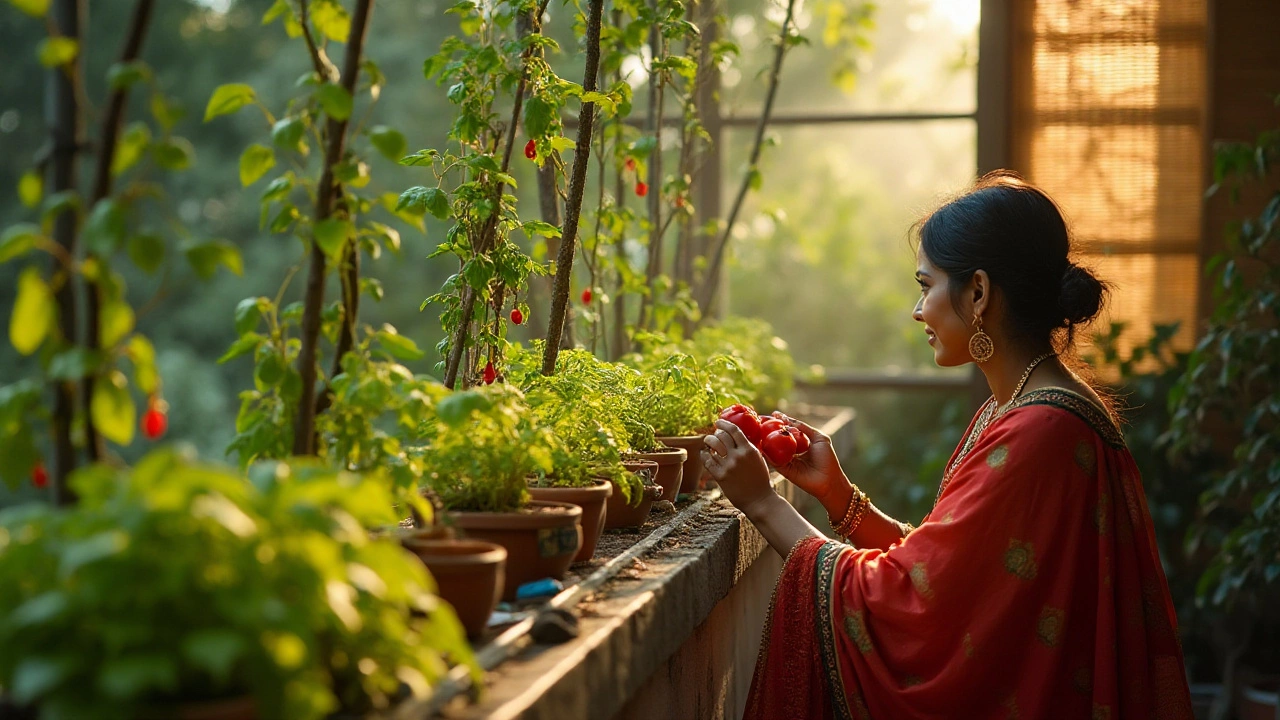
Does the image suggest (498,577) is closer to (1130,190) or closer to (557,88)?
(557,88)

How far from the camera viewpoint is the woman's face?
219 centimetres

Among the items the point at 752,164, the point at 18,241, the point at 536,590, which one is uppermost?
the point at 752,164

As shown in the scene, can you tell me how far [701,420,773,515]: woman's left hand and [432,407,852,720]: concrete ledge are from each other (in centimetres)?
8

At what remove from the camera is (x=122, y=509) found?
88cm

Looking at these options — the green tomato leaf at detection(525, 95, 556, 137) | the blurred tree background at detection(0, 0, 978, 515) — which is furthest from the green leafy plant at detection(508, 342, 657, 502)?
the blurred tree background at detection(0, 0, 978, 515)

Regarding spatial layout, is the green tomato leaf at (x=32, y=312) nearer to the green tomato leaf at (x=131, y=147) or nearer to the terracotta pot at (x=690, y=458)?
the green tomato leaf at (x=131, y=147)

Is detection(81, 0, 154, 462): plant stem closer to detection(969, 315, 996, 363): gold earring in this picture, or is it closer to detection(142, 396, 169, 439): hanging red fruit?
detection(142, 396, 169, 439): hanging red fruit

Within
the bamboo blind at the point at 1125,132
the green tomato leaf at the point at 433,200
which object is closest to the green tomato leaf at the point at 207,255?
the green tomato leaf at the point at 433,200

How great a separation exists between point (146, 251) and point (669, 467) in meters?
1.48

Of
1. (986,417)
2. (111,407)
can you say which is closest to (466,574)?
(111,407)

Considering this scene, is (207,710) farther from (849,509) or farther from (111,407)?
(849,509)

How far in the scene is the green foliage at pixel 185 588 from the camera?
84cm

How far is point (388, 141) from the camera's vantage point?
129cm

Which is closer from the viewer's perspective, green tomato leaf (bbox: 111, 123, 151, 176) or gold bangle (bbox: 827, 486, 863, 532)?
green tomato leaf (bbox: 111, 123, 151, 176)
